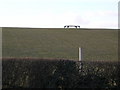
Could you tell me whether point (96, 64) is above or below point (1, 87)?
above

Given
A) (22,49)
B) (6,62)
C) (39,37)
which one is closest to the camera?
(6,62)

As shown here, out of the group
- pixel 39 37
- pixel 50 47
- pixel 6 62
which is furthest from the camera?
pixel 39 37

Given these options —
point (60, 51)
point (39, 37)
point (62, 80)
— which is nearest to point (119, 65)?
point (62, 80)

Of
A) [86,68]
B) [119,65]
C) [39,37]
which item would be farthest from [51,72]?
[39,37]

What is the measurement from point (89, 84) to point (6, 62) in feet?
8.88

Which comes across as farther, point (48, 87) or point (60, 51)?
point (60, 51)

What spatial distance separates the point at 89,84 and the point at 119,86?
993mm

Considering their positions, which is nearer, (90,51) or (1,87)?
(1,87)

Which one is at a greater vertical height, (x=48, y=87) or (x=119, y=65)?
(x=119, y=65)

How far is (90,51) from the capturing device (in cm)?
3008

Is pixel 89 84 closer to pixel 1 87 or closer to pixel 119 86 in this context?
pixel 119 86

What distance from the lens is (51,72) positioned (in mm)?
Result: 10438

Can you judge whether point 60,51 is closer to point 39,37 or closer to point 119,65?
point 39,37

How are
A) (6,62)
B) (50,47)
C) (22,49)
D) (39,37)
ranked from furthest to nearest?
1. (39,37)
2. (50,47)
3. (22,49)
4. (6,62)
